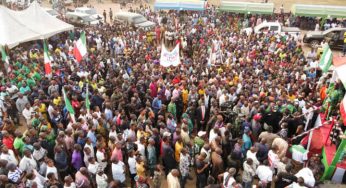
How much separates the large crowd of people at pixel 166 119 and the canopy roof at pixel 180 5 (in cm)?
978

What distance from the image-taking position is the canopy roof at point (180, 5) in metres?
→ 25.8

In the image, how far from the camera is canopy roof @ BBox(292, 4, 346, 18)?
2295cm

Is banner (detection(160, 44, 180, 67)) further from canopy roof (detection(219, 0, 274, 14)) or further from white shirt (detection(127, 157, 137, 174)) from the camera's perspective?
canopy roof (detection(219, 0, 274, 14))

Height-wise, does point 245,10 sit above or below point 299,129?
above

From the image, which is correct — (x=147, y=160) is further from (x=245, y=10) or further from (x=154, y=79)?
(x=245, y=10)

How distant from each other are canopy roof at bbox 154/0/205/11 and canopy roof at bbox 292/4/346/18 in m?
7.17

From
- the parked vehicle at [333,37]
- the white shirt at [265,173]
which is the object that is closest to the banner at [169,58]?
the white shirt at [265,173]

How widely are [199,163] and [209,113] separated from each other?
337 centimetres

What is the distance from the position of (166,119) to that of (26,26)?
1259cm

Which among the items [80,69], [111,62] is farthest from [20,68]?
[111,62]

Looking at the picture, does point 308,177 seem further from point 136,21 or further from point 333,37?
point 136,21

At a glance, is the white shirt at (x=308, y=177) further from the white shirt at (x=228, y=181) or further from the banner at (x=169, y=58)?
the banner at (x=169, y=58)

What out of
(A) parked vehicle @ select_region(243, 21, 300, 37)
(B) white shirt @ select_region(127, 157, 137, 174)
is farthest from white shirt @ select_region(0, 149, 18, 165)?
(A) parked vehicle @ select_region(243, 21, 300, 37)

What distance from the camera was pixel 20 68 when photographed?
1361cm
